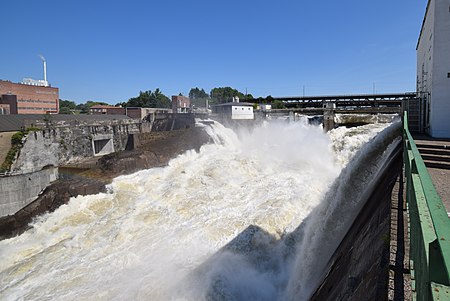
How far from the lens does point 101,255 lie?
29.0 feet

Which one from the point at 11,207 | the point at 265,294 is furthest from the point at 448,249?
the point at 11,207

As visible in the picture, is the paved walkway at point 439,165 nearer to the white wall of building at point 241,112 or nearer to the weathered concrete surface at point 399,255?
the weathered concrete surface at point 399,255

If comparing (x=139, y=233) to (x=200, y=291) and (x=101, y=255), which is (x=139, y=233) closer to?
(x=101, y=255)

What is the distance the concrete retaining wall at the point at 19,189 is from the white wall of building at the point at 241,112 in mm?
21063

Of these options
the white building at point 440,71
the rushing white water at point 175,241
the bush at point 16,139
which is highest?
the white building at point 440,71

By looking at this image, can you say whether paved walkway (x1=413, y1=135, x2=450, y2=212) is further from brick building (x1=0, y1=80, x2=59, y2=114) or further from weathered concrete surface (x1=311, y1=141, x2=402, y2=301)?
brick building (x1=0, y1=80, x2=59, y2=114)

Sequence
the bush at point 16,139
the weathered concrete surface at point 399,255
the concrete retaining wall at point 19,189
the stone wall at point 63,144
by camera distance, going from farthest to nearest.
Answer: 1. the stone wall at point 63,144
2. the bush at point 16,139
3. the concrete retaining wall at point 19,189
4. the weathered concrete surface at point 399,255

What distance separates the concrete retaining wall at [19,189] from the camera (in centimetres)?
1109

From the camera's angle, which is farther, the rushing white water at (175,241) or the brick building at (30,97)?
the brick building at (30,97)

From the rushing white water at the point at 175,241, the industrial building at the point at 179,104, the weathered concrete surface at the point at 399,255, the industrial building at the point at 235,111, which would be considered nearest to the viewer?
the weathered concrete surface at the point at 399,255

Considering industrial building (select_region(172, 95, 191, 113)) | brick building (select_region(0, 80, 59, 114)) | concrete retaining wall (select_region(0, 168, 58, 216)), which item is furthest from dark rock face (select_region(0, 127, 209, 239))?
brick building (select_region(0, 80, 59, 114))

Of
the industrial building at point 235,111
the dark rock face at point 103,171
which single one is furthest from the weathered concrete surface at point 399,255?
the industrial building at point 235,111

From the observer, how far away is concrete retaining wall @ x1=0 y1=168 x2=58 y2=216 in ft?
36.4

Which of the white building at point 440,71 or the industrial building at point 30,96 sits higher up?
the industrial building at point 30,96
